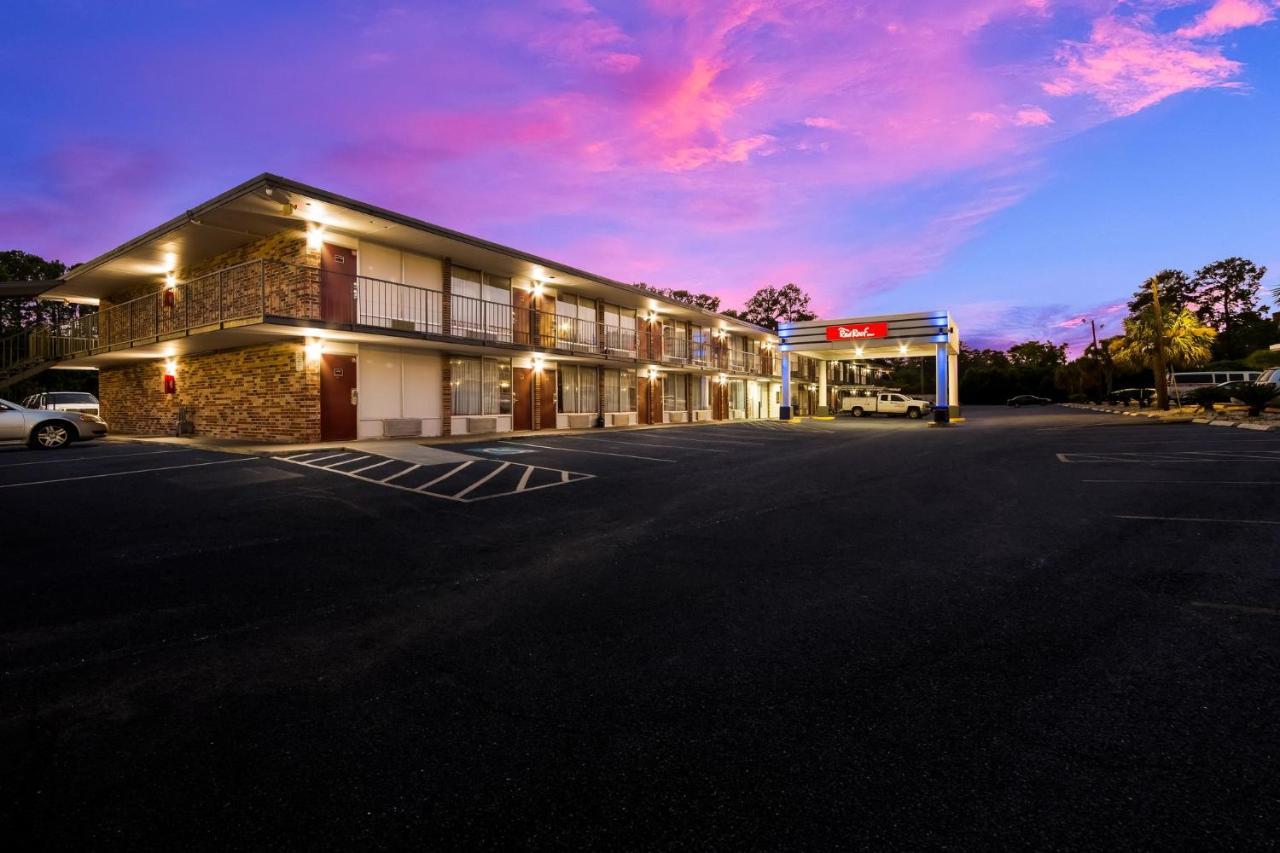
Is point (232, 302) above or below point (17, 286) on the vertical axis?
below

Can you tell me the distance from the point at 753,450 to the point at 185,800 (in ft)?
45.1

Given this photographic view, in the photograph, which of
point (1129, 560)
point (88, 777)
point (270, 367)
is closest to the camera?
point (88, 777)

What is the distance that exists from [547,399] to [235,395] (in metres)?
10.00

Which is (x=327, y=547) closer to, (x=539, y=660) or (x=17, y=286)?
(x=539, y=660)

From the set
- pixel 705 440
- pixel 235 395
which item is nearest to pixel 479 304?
pixel 235 395

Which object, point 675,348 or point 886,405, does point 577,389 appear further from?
point 886,405

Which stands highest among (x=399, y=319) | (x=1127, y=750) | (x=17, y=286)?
(x=17, y=286)

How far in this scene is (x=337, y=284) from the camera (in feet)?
51.4

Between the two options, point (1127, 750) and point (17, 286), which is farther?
point (17, 286)

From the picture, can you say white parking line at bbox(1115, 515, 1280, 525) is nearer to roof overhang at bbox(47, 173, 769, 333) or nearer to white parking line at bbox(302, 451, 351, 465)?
white parking line at bbox(302, 451, 351, 465)

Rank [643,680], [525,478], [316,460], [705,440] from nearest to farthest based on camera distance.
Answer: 1. [643,680]
2. [525,478]
3. [316,460]
4. [705,440]

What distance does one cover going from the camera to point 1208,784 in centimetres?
200

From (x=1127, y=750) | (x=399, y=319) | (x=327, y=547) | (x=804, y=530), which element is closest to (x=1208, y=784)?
(x=1127, y=750)

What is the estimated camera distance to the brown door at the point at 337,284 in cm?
1513
